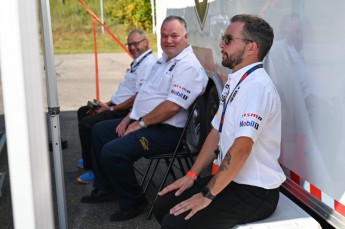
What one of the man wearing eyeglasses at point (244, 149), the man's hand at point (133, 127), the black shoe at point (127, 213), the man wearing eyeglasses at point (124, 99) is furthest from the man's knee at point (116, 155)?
the man wearing eyeglasses at point (244, 149)

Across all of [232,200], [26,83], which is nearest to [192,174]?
[232,200]

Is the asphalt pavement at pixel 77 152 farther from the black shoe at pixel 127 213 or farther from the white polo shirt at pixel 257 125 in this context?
the white polo shirt at pixel 257 125

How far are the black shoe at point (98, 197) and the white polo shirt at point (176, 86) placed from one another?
2.05ft

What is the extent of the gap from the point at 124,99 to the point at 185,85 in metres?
1.35

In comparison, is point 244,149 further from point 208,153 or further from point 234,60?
point 208,153

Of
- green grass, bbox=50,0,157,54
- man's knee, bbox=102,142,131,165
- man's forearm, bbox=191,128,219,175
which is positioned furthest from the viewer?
green grass, bbox=50,0,157,54

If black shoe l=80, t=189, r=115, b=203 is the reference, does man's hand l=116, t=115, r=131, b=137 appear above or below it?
above

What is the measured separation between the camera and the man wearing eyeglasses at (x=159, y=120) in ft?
10.9

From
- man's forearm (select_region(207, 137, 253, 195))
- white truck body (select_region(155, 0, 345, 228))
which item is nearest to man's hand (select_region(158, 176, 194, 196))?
man's forearm (select_region(207, 137, 253, 195))

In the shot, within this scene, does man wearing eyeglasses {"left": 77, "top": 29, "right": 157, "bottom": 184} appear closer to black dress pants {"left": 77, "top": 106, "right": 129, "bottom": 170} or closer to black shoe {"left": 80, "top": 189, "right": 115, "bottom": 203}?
black dress pants {"left": 77, "top": 106, "right": 129, "bottom": 170}

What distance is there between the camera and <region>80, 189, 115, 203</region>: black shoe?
376 cm

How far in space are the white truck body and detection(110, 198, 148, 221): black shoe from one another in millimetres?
1274

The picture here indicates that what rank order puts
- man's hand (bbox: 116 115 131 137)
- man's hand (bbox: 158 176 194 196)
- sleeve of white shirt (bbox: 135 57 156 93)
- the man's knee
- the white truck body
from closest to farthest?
the white truck body
man's hand (bbox: 158 176 194 196)
the man's knee
man's hand (bbox: 116 115 131 137)
sleeve of white shirt (bbox: 135 57 156 93)

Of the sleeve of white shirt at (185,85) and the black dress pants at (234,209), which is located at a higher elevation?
the sleeve of white shirt at (185,85)
